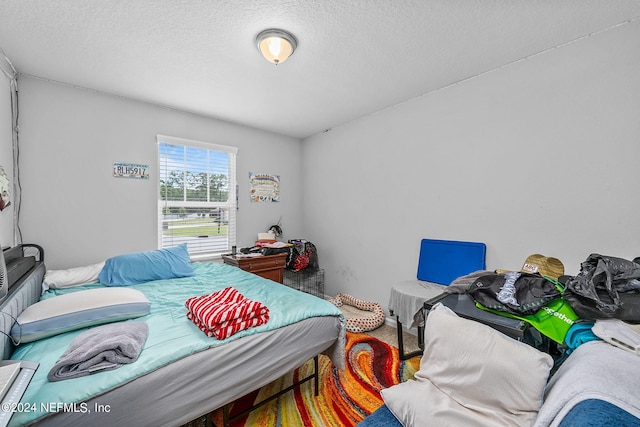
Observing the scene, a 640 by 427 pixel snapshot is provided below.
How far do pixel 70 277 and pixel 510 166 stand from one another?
387 centimetres

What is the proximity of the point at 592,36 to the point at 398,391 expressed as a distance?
105 inches

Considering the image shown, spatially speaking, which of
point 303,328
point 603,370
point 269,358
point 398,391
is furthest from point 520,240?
point 269,358

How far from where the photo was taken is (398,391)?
121 centimetres

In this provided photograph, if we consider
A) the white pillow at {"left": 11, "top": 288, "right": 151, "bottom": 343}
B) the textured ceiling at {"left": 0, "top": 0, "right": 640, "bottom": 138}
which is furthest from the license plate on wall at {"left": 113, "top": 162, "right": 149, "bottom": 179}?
the white pillow at {"left": 11, "top": 288, "right": 151, "bottom": 343}

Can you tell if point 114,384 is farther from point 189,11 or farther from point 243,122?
point 243,122

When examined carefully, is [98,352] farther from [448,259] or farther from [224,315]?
[448,259]

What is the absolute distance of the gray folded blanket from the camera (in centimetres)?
116

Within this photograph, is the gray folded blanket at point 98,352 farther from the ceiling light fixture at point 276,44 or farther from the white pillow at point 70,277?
the ceiling light fixture at point 276,44

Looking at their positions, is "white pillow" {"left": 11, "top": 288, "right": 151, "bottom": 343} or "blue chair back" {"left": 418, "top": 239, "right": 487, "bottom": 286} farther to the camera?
"blue chair back" {"left": 418, "top": 239, "right": 487, "bottom": 286}

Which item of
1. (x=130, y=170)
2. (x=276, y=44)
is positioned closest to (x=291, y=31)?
(x=276, y=44)

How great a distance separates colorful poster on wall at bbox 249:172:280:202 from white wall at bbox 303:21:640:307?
1169 millimetres

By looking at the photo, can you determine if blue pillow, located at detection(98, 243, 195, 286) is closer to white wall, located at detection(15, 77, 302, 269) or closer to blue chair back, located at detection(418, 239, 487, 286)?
white wall, located at detection(15, 77, 302, 269)

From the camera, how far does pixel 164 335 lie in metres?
1.49

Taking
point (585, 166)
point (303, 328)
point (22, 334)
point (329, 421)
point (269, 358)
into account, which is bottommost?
point (329, 421)
